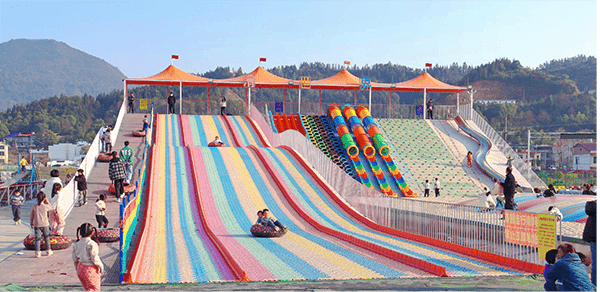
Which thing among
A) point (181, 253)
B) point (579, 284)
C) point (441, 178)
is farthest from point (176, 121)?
point (579, 284)

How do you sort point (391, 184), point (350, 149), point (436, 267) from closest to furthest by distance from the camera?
point (436, 267), point (391, 184), point (350, 149)

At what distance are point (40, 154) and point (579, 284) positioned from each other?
143 meters

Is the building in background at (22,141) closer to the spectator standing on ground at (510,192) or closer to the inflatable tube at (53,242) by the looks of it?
the inflatable tube at (53,242)

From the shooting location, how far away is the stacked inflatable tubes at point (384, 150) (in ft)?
87.6

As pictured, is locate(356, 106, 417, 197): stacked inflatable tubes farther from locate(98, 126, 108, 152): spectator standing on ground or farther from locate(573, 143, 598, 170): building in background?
locate(573, 143, 598, 170): building in background

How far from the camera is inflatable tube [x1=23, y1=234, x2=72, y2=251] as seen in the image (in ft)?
38.5

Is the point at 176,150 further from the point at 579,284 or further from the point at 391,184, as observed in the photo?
the point at 579,284

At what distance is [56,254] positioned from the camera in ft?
37.8

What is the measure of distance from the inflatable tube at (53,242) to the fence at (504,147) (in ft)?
70.3

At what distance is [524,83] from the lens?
440 ft

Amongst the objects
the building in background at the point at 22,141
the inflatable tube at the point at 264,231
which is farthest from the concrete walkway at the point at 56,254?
the building in background at the point at 22,141

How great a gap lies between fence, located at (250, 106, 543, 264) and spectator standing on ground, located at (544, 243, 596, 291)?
3.54 metres

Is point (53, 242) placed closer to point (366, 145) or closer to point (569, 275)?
point (569, 275)

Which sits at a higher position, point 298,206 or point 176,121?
point 176,121
